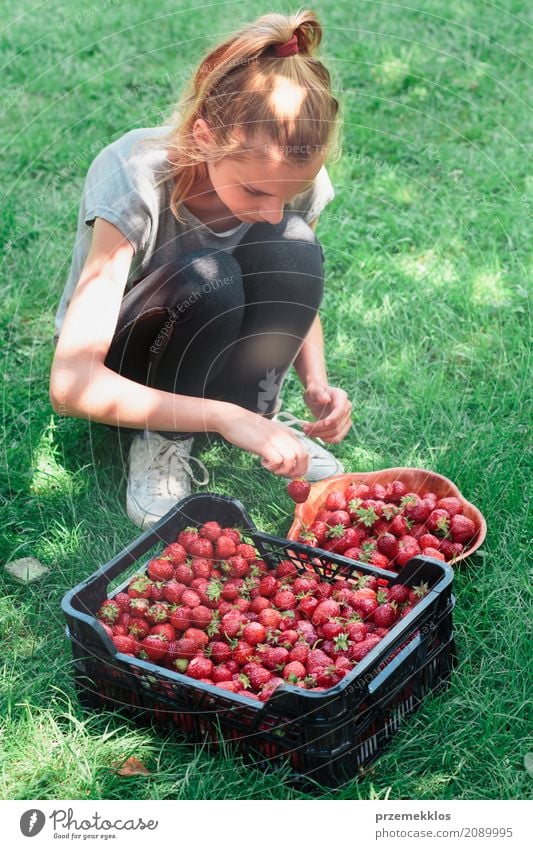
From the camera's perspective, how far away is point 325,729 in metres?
1.14

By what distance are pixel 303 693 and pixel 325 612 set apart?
0.21 meters

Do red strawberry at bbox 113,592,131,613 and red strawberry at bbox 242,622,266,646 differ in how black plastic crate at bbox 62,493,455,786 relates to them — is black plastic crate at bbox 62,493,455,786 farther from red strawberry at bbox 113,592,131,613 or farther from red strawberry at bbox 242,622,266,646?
red strawberry at bbox 242,622,266,646

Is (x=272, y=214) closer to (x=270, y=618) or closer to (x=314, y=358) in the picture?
(x=314, y=358)

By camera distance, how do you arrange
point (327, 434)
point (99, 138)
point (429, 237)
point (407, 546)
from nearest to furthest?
point (407, 546), point (327, 434), point (429, 237), point (99, 138)

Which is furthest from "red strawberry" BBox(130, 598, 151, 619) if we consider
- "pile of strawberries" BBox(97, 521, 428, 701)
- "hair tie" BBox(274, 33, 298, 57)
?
"hair tie" BBox(274, 33, 298, 57)

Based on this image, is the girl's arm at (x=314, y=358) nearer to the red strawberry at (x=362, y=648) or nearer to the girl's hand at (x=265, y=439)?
the girl's hand at (x=265, y=439)

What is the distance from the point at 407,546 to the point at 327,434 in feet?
0.69

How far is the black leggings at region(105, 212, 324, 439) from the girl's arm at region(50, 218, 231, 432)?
0.07 meters

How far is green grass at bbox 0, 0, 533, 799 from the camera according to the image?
125 cm

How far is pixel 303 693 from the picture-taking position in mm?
1117

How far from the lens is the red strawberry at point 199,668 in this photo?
4.10ft

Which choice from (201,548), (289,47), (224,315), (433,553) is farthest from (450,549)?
(289,47)
